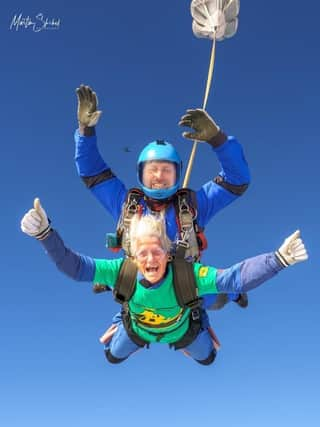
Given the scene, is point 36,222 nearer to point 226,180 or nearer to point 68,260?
point 68,260

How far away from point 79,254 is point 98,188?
1.58m

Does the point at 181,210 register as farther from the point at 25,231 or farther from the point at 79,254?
the point at 25,231

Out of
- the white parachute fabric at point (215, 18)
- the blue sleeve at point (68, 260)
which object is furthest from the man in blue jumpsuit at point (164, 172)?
the white parachute fabric at point (215, 18)

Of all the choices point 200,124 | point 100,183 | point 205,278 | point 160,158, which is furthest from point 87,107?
point 205,278

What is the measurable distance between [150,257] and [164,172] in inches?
52.0

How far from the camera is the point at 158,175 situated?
685 centimetres

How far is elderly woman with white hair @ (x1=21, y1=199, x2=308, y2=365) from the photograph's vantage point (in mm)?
5559

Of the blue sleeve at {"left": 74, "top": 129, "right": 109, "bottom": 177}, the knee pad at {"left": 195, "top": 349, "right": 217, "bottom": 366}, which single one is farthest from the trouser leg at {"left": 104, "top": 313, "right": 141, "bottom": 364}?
the blue sleeve at {"left": 74, "top": 129, "right": 109, "bottom": 177}

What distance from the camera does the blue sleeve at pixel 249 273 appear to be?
18.0 ft

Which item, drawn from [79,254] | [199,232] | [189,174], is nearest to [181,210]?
[199,232]

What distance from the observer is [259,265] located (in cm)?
554

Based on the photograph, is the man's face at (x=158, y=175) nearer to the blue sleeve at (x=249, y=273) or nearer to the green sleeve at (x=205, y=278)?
the green sleeve at (x=205, y=278)

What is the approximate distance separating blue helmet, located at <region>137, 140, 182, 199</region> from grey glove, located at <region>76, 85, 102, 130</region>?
0.71m

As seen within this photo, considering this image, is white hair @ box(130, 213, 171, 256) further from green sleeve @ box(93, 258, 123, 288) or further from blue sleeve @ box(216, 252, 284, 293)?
blue sleeve @ box(216, 252, 284, 293)
